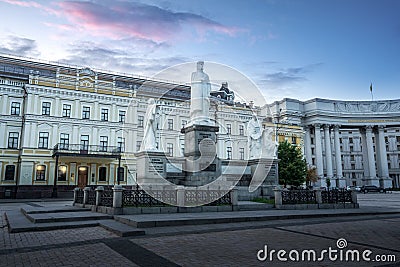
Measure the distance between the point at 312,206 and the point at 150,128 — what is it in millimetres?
10627

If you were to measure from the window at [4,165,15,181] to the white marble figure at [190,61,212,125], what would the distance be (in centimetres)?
3041

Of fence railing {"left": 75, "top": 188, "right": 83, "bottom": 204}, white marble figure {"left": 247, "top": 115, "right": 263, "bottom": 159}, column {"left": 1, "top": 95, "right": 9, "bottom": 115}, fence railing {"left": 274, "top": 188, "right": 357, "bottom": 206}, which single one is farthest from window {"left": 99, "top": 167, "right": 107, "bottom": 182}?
fence railing {"left": 274, "top": 188, "right": 357, "bottom": 206}

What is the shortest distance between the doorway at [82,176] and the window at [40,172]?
429cm

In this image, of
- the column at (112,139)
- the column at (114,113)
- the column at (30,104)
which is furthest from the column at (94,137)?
the column at (30,104)

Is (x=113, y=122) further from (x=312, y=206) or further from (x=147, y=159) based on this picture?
(x=312, y=206)

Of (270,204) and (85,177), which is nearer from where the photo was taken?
(270,204)

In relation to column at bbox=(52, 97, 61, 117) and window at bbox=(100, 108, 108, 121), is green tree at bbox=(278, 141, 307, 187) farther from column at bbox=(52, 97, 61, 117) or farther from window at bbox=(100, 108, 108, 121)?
column at bbox=(52, 97, 61, 117)

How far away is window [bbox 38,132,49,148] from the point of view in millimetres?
42000

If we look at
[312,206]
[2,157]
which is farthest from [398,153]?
[2,157]

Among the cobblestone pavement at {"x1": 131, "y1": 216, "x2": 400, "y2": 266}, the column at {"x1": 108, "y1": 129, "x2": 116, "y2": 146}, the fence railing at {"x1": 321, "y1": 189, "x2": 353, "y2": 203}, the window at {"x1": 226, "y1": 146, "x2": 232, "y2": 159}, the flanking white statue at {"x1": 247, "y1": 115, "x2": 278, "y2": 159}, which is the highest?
the column at {"x1": 108, "y1": 129, "x2": 116, "y2": 146}

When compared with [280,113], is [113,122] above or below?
below

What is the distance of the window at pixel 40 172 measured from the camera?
40750mm

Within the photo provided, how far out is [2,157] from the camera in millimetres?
40281

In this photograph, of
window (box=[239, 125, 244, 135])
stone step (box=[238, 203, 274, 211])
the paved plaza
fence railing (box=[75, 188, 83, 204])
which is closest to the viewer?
the paved plaza
